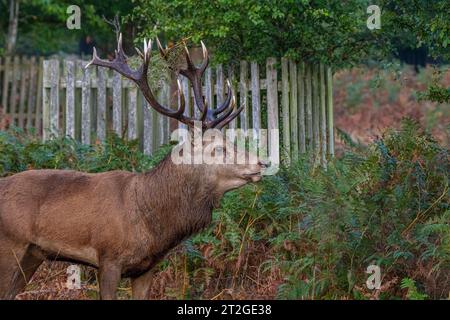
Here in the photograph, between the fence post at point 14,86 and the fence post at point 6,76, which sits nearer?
the fence post at point 6,76

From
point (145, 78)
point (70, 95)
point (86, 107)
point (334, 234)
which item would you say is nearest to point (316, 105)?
point (86, 107)

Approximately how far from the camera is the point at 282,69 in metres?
12.8

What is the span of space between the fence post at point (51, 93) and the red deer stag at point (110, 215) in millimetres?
5358

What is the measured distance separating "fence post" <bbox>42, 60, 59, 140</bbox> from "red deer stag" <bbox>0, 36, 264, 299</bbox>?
536 centimetres

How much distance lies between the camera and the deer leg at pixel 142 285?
327 inches

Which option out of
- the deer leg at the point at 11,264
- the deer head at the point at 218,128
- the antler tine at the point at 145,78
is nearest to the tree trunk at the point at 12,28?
the antler tine at the point at 145,78

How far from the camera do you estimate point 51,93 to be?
13.8m

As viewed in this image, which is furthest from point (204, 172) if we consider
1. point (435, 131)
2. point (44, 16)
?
point (435, 131)

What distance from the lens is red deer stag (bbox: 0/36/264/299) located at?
26.5ft

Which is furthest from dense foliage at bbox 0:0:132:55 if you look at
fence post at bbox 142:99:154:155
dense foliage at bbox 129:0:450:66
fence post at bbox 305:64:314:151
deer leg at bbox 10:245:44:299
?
deer leg at bbox 10:245:44:299

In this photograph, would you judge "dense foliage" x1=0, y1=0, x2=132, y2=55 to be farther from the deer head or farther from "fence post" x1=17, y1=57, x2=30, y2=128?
the deer head

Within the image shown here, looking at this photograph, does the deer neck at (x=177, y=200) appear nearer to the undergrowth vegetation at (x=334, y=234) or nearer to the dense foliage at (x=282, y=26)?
the undergrowth vegetation at (x=334, y=234)
